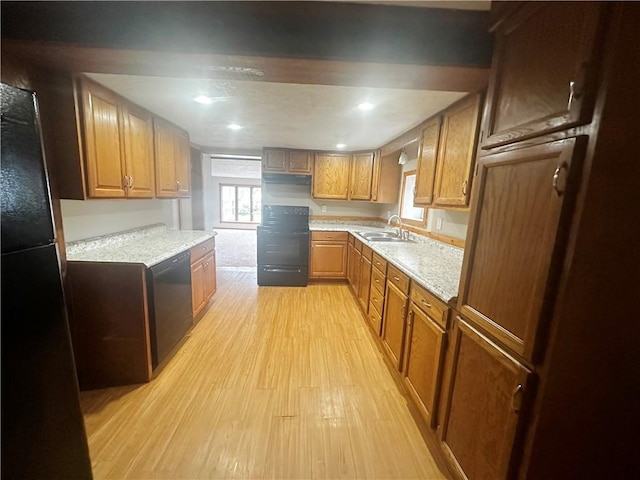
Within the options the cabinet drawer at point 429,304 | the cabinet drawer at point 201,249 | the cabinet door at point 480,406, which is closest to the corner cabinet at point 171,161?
→ the cabinet drawer at point 201,249

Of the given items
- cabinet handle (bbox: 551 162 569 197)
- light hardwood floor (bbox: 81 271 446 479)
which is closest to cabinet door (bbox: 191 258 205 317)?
light hardwood floor (bbox: 81 271 446 479)

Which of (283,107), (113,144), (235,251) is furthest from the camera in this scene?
(235,251)

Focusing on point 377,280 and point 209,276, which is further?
point 209,276

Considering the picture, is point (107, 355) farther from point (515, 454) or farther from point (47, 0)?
point (515, 454)

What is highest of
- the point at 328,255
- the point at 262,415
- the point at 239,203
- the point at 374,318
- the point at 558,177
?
the point at 558,177

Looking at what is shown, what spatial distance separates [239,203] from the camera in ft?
33.4

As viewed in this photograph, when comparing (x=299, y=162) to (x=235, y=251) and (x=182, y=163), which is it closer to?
(x=182, y=163)

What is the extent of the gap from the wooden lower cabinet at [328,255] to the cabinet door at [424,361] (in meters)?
2.29

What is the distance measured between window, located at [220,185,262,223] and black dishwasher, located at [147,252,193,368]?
8.08 m

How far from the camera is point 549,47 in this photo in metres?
0.87

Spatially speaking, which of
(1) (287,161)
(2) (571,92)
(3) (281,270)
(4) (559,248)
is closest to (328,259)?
(3) (281,270)

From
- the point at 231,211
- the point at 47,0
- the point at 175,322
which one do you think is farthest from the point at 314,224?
the point at 231,211

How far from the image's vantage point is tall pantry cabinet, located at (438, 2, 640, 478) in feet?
2.43

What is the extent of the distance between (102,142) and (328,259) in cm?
295
